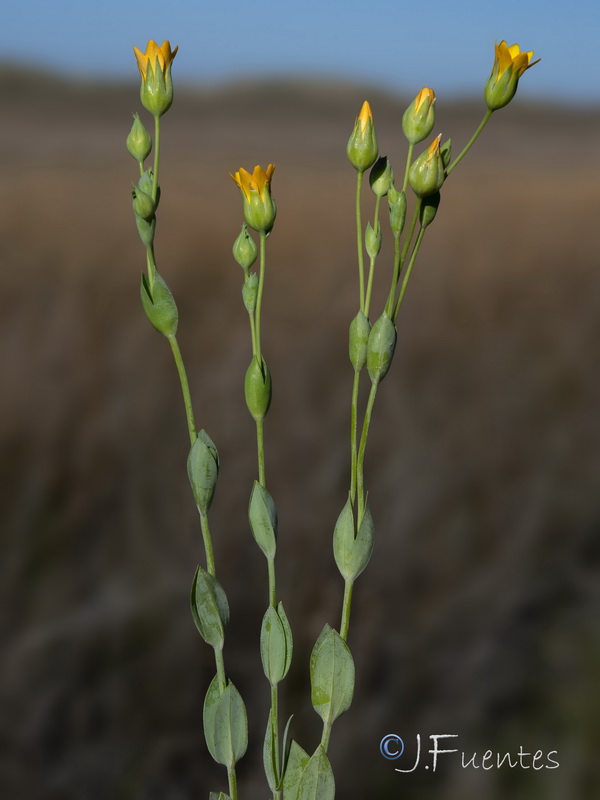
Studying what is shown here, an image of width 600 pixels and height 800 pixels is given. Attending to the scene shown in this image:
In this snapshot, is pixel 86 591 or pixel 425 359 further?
pixel 425 359

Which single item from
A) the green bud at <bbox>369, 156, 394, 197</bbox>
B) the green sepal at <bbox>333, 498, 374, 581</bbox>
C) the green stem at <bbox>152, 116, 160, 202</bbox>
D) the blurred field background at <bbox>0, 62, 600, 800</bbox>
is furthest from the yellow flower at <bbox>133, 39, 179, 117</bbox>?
the blurred field background at <bbox>0, 62, 600, 800</bbox>

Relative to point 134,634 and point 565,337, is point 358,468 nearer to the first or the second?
point 134,634

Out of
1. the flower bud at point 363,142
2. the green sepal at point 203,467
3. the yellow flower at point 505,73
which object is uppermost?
the yellow flower at point 505,73

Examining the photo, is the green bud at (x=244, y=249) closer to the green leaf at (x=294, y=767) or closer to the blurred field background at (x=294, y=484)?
the green leaf at (x=294, y=767)

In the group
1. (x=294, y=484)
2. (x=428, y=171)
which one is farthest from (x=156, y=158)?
(x=294, y=484)

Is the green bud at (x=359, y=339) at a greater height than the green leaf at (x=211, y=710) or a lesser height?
greater

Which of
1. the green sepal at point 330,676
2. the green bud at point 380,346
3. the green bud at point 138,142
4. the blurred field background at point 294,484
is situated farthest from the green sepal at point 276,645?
the blurred field background at point 294,484

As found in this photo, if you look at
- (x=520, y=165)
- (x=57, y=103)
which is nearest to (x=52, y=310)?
(x=57, y=103)
